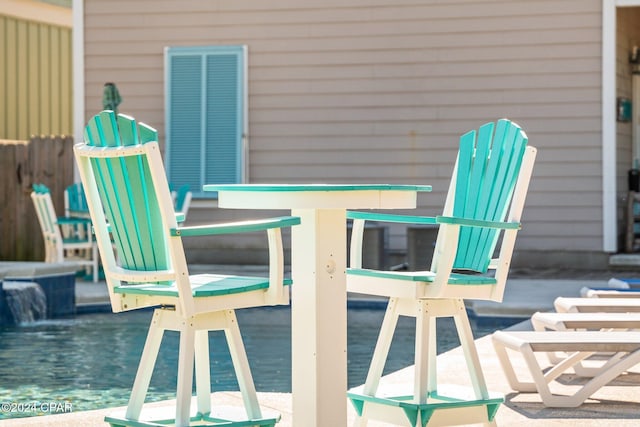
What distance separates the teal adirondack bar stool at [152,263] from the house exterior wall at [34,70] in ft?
39.1

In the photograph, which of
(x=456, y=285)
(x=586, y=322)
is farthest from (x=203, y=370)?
(x=586, y=322)

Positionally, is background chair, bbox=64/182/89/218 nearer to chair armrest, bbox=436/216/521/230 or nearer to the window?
the window

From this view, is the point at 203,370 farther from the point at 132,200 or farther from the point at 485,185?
the point at 485,185

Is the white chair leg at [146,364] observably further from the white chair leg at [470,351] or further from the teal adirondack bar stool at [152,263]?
the white chair leg at [470,351]

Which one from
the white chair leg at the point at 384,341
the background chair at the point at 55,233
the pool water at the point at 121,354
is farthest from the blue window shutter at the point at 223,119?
the white chair leg at the point at 384,341

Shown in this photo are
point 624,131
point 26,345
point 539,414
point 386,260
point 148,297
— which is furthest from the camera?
point 624,131

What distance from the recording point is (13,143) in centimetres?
1129

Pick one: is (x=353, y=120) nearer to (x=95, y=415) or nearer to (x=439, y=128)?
(x=439, y=128)

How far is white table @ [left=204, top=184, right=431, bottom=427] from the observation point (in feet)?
10.6

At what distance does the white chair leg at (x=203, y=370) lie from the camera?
11.3 feet

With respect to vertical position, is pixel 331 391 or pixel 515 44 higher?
pixel 515 44

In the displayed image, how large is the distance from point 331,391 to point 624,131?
830cm

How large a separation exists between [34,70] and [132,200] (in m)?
12.8

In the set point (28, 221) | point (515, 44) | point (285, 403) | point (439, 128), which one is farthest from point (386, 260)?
point (285, 403)
